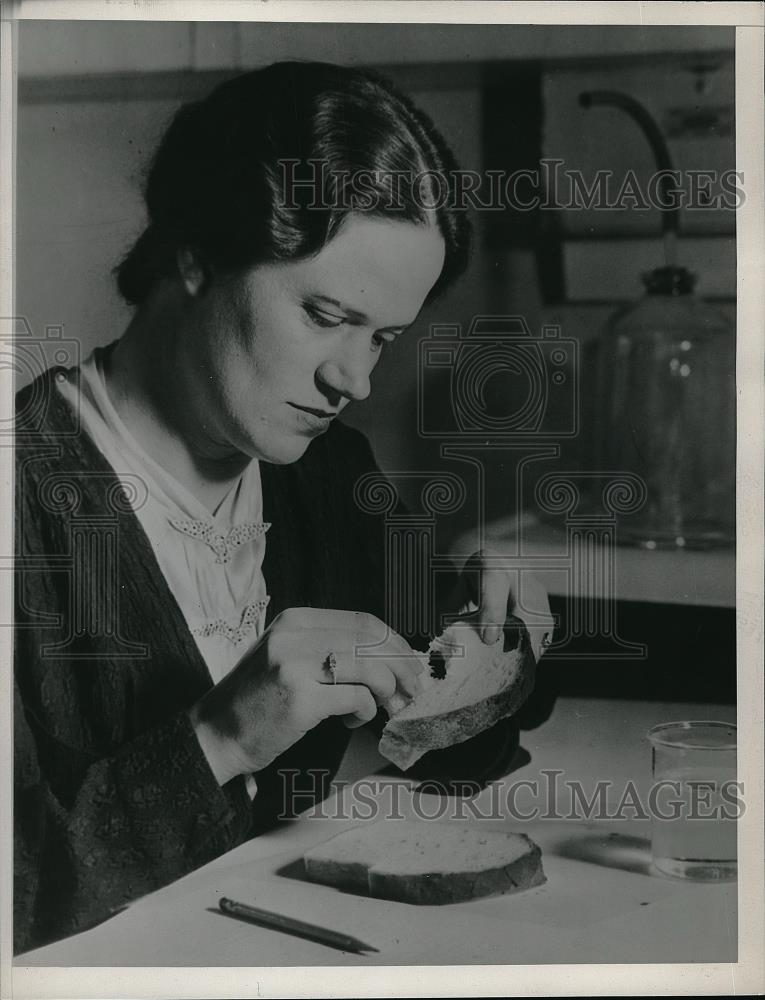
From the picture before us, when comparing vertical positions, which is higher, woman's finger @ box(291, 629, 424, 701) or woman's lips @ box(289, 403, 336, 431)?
woman's lips @ box(289, 403, 336, 431)

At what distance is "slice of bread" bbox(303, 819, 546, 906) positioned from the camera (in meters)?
0.85

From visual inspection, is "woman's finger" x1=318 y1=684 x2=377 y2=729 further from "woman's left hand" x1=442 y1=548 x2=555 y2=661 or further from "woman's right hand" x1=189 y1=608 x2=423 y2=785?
"woman's left hand" x1=442 y1=548 x2=555 y2=661

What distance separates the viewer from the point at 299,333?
33.3 inches

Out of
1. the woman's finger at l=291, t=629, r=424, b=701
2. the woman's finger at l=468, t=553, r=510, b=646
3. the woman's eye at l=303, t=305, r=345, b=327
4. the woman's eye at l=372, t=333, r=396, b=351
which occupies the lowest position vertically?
the woman's finger at l=291, t=629, r=424, b=701

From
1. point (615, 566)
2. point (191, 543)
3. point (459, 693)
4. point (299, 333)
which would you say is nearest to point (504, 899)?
point (459, 693)

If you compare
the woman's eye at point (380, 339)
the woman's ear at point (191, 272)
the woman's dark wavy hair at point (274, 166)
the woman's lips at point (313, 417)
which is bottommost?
the woman's lips at point (313, 417)

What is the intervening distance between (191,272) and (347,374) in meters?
0.16

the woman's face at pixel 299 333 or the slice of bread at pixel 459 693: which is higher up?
the woman's face at pixel 299 333

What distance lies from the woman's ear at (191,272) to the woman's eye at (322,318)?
0.09 meters

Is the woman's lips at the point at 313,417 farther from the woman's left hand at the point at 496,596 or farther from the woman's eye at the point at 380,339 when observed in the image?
the woman's left hand at the point at 496,596

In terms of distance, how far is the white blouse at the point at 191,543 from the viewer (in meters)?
0.86

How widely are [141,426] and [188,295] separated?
0.39 ft

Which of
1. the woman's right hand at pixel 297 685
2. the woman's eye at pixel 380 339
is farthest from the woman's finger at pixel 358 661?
the woman's eye at pixel 380 339

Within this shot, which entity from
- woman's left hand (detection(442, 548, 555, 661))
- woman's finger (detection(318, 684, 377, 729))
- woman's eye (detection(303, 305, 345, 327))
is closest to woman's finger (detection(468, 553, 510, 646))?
woman's left hand (detection(442, 548, 555, 661))
